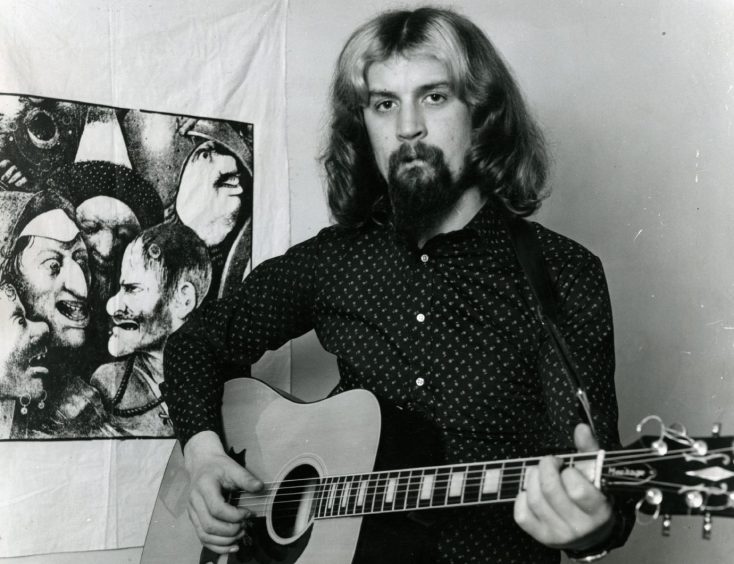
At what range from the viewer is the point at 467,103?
1.70 metres

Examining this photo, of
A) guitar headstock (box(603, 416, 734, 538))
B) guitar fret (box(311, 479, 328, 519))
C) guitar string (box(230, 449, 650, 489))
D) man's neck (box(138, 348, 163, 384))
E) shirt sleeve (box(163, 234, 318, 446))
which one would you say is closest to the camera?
guitar headstock (box(603, 416, 734, 538))

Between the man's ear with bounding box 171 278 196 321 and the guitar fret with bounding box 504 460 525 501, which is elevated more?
the man's ear with bounding box 171 278 196 321

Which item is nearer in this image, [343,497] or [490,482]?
[490,482]

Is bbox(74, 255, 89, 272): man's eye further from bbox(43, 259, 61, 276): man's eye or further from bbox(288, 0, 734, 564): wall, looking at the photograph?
bbox(288, 0, 734, 564): wall

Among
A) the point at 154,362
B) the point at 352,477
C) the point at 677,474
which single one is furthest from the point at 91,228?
the point at 677,474

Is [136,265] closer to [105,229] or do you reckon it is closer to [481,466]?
[105,229]

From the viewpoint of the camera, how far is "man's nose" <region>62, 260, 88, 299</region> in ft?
6.37

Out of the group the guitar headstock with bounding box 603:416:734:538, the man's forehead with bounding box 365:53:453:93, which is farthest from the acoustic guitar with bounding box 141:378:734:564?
the man's forehead with bounding box 365:53:453:93

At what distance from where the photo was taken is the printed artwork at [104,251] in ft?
6.21

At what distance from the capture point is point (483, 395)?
59.3 inches

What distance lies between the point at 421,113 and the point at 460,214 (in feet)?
0.75

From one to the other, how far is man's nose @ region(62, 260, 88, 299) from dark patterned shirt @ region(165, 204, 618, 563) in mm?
286

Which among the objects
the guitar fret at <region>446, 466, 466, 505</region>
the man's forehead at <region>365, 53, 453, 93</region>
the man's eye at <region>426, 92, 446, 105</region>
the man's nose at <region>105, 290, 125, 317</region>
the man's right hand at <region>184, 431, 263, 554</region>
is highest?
the man's forehead at <region>365, 53, 453, 93</region>

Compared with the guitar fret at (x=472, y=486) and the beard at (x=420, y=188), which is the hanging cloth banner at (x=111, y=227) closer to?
the beard at (x=420, y=188)
